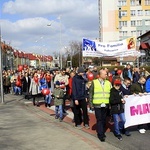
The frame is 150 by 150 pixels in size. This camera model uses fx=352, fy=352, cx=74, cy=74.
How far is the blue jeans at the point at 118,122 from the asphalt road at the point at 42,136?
580 millimetres

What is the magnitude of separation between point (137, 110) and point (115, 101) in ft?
3.51

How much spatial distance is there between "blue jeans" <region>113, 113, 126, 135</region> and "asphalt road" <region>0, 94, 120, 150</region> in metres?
0.58

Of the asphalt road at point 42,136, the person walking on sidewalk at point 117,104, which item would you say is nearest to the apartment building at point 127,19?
the asphalt road at point 42,136

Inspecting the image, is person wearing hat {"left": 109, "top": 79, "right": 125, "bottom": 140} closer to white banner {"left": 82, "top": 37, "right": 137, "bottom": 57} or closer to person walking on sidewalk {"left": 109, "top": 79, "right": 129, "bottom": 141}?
person walking on sidewalk {"left": 109, "top": 79, "right": 129, "bottom": 141}

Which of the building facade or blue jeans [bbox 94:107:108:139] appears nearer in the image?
blue jeans [bbox 94:107:108:139]

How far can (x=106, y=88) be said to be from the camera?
955cm

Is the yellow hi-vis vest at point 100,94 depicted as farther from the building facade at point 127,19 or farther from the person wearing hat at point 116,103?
the building facade at point 127,19

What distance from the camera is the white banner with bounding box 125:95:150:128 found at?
9992mm

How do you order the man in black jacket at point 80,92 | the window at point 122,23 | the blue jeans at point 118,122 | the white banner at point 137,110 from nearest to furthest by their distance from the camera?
the blue jeans at point 118,122, the white banner at point 137,110, the man in black jacket at point 80,92, the window at point 122,23

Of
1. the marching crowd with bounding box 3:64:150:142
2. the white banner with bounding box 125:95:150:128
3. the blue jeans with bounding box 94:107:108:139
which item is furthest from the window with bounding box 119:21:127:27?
the blue jeans with bounding box 94:107:108:139


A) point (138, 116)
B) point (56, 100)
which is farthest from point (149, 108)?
point (56, 100)

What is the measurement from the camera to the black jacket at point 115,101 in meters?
9.43

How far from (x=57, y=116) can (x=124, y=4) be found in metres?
88.1

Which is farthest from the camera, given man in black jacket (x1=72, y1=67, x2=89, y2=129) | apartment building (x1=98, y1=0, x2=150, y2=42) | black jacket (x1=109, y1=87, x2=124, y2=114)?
apartment building (x1=98, y1=0, x2=150, y2=42)
